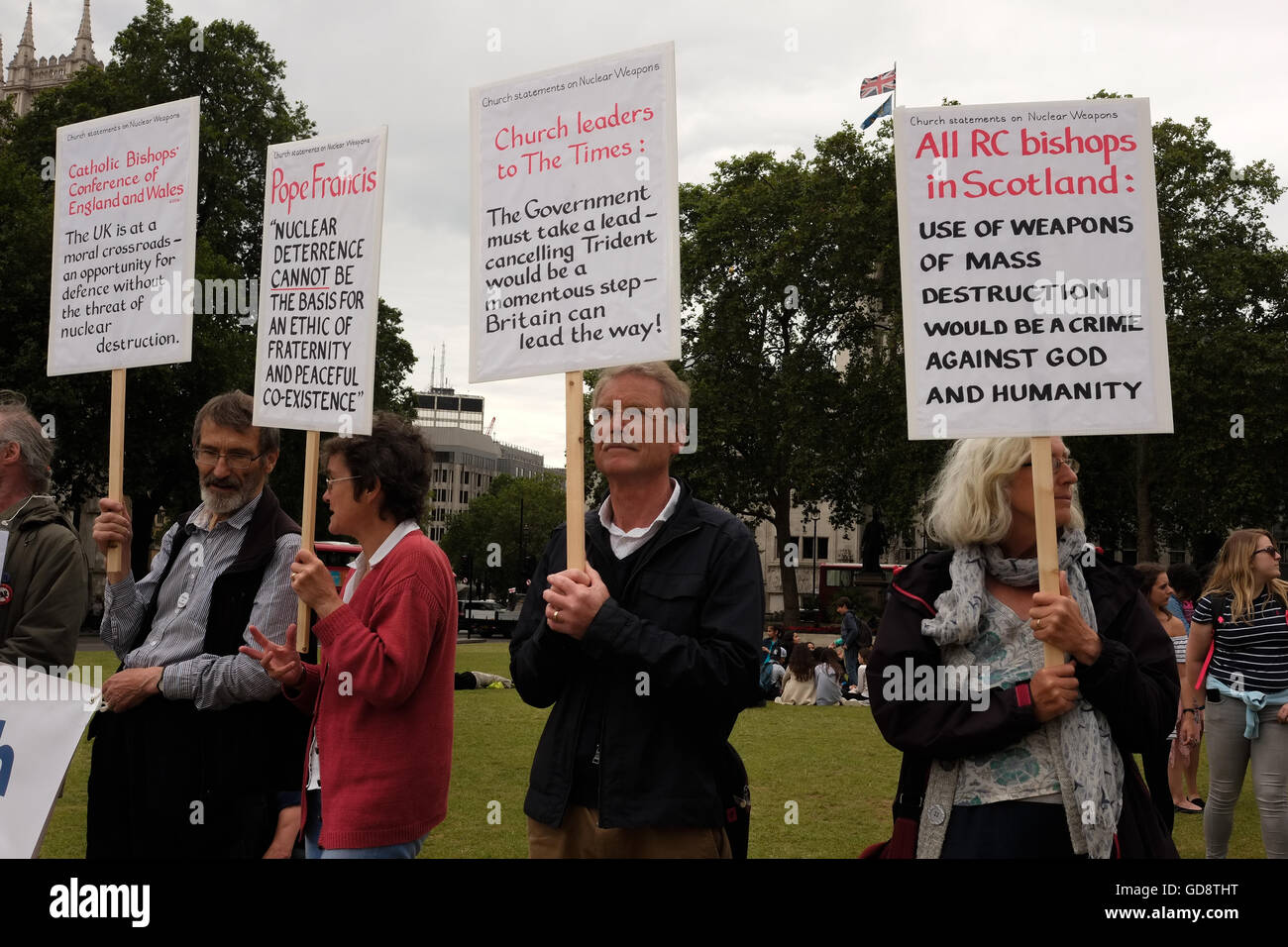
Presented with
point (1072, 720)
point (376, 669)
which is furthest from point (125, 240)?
point (1072, 720)

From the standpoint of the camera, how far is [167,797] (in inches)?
163

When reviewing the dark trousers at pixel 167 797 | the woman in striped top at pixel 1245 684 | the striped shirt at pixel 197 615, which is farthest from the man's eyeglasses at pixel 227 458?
the woman in striped top at pixel 1245 684

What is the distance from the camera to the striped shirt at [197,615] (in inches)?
162

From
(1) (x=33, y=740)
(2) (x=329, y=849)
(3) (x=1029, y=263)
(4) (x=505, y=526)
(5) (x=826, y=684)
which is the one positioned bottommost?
(5) (x=826, y=684)

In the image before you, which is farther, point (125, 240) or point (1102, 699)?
point (125, 240)

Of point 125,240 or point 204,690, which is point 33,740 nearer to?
point 204,690

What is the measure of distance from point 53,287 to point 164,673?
2258 millimetres

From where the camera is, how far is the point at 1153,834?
3.27m

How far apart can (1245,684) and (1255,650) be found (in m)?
0.29

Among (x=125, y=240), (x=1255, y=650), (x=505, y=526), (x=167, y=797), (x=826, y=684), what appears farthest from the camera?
(x=505, y=526)

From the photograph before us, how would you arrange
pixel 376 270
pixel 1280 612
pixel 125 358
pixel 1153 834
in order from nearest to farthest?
pixel 1153 834 < pixel 376 270 < pixel 125 358 < pixel 1280 612

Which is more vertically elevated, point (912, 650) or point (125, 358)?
point (125, 358)
